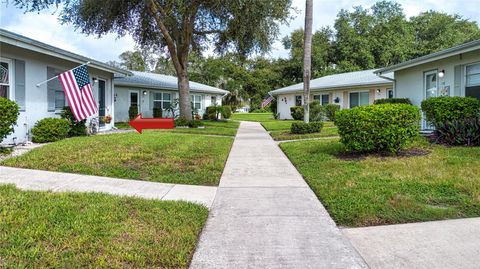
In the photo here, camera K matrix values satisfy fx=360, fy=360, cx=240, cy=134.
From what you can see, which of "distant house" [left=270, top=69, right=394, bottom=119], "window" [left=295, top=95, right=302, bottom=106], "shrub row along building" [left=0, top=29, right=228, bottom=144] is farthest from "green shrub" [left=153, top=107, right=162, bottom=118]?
"window" [left=295, top=95, right=302, bottom=106]

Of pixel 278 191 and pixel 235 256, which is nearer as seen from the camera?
pixel 235 256

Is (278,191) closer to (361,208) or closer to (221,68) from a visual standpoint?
(361,208)

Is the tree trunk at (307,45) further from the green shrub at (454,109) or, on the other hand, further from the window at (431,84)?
the green shrub at (454,109)

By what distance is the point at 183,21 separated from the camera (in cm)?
1836

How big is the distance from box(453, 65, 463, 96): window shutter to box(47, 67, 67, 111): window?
13741 millimetres

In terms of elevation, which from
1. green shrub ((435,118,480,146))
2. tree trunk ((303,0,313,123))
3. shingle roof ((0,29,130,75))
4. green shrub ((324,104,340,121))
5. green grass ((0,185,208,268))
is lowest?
green grass ((0,185,208,268))

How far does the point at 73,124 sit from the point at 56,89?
1.45 meters

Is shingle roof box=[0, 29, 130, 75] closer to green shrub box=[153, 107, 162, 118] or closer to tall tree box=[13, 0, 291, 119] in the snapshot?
tall tree box=[13, 0, 291, 119]

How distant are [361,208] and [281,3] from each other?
46.5ft

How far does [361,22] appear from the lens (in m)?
43.7

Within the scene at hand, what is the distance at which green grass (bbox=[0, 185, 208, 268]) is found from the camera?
3239 millimetres

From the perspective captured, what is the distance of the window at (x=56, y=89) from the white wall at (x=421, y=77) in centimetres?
1372

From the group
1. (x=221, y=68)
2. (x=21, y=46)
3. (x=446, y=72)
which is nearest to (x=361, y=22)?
(x=221, y=68)

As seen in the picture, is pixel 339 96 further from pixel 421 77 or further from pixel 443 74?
pixel 443 74
